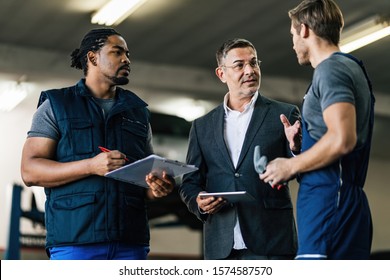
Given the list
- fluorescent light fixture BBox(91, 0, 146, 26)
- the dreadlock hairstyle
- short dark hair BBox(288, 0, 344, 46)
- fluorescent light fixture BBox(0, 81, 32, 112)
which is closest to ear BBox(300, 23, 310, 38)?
short dark hair BBox(288, 0, 344, 46)

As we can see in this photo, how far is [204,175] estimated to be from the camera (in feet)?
9.96

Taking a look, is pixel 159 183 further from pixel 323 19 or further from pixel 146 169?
pixel 323 19

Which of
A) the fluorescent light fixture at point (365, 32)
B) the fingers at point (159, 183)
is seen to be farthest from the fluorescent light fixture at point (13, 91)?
the fingers at point (159, 183)

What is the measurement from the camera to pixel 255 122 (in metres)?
2.95

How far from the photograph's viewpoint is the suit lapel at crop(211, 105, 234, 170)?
9.57 ft

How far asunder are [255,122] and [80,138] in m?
0.73

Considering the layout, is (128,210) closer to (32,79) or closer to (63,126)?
(63,126)

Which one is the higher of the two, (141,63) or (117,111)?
(141,63)

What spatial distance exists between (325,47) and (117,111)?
37.2 inches

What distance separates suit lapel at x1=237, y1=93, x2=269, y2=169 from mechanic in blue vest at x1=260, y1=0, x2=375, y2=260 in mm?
605

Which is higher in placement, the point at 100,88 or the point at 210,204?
the point at 100,88

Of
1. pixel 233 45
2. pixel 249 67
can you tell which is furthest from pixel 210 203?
pixel 233 45

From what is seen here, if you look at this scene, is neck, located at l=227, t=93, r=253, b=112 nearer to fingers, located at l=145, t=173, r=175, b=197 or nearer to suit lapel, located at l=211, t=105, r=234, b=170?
suit lapel, located at l=211, t=105, r=234, b=170
